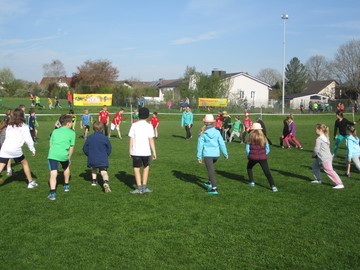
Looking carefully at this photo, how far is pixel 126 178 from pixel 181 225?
4146mm

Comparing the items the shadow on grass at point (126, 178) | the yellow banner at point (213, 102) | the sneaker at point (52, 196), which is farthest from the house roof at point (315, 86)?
the sneaker at point (52, 196)

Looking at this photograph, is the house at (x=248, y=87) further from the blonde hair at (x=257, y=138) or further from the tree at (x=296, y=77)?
the blonde hair at (x=257, y=138)

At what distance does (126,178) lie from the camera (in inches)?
384

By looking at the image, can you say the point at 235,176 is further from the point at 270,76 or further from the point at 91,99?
the point at 270,76

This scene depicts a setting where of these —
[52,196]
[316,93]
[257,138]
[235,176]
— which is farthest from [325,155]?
[316,93]

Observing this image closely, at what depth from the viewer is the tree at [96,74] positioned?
67.9m

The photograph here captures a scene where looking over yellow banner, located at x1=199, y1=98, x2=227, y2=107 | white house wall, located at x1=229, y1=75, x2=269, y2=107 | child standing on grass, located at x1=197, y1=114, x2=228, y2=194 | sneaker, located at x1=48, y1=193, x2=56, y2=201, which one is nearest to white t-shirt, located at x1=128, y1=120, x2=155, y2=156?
child standing on grass, located at x1=197, y1=114, x2=228, y2=194

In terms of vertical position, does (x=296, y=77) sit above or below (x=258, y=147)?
above

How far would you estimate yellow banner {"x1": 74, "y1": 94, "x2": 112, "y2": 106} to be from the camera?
39.9m

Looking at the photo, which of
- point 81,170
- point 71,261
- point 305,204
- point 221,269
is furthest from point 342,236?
point 81,170

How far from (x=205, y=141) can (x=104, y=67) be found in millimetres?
64330

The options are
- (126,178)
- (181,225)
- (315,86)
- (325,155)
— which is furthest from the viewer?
(315,86)

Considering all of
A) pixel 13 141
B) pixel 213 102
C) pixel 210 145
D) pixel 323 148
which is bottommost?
pixel 323 148

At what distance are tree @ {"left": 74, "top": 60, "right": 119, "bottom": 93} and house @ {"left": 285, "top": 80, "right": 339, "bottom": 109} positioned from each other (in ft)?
122
